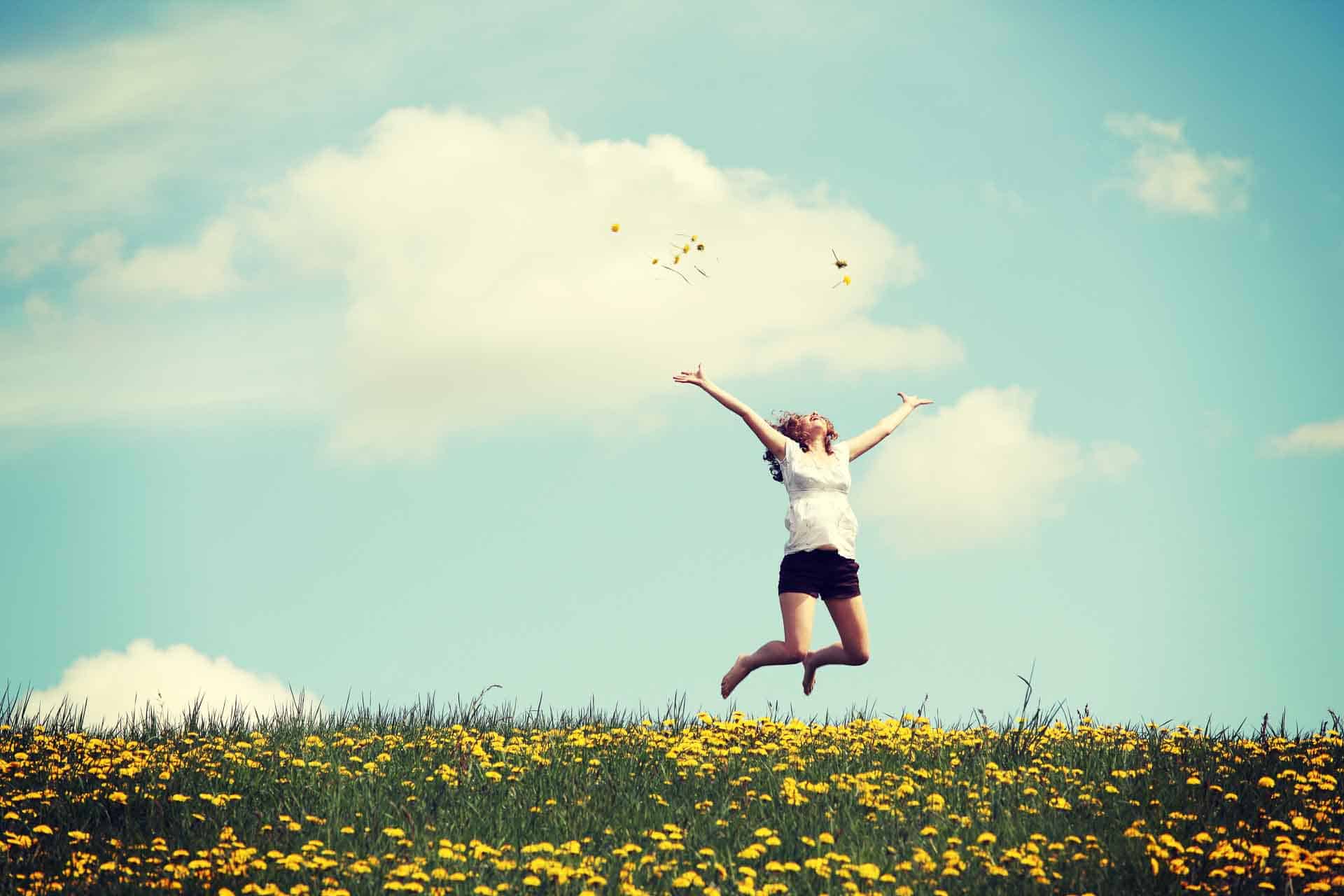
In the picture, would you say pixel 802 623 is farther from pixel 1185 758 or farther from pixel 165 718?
pixel 165 718

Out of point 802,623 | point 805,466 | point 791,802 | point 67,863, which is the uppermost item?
point 805,466

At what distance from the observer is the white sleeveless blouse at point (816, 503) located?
11195mm

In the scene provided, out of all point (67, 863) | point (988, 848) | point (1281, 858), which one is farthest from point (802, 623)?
point (67, 863)

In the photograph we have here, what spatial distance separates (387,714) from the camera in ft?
39.9

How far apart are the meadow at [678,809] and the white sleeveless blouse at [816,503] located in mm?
1683

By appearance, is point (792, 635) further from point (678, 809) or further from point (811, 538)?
point (678, 809)

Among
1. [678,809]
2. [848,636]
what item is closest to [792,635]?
[848,636]

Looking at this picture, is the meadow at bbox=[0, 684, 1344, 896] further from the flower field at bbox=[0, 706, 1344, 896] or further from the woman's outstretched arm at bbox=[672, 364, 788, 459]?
the woman's outstretched arm at bbox=[672, 364, 788, 459]

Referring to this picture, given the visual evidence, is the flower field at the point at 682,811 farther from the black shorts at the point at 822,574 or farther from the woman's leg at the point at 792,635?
the black shorts at the point at 822,574

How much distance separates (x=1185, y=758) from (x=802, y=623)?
10.8 feet

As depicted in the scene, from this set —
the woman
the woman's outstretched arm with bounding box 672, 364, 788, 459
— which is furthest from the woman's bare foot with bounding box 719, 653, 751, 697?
the woman's outstretched arm with bounding box 672, 364, 788, 459

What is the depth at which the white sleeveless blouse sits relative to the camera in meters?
11.2

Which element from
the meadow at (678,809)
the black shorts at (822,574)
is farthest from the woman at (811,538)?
the meadow at (678,809)

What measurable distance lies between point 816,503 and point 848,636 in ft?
4.05
